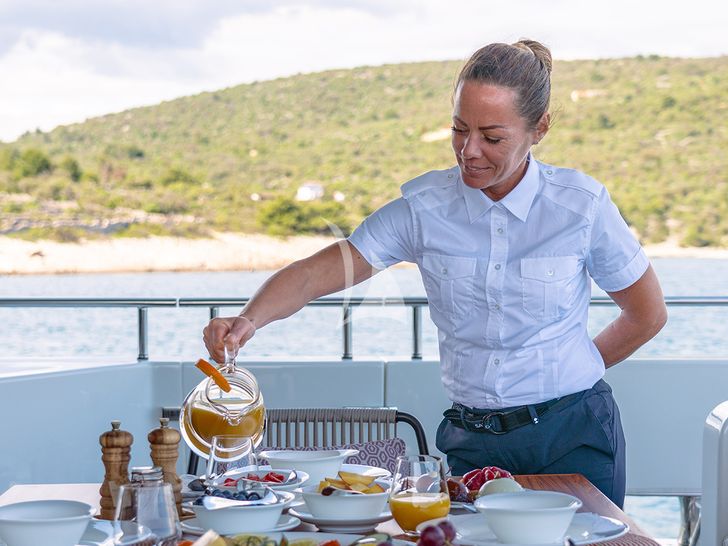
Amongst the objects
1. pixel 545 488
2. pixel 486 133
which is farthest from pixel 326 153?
pixel 545 488

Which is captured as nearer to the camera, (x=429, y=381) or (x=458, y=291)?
Result: (x=458, y=291)

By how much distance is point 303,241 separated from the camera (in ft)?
50.6

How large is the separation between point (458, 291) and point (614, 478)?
0.45 meters

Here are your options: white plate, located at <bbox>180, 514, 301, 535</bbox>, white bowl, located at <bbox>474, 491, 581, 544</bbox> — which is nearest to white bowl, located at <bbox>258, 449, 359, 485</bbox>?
white plate, located at <bbox>180, 514, 301, 535</bbox>

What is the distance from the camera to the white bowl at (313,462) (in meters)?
1.77

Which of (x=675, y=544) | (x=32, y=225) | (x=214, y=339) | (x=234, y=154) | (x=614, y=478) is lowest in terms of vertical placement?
(x=675, y=544)

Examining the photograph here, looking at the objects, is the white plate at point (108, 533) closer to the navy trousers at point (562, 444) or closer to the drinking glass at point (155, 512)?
the drinking glass at point (155, 512)

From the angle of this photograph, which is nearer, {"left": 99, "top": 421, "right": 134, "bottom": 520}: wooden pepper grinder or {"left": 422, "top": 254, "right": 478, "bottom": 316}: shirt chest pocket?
{"left": 99, "top": 421, "right": 134, "bottom": 520}: wooden pepper grinder

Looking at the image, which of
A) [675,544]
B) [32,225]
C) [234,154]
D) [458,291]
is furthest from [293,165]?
[458,291]

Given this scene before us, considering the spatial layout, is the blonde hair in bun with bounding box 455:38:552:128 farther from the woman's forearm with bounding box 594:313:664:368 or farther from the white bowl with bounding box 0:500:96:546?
the white bowl with bounding box 0:500:96:546

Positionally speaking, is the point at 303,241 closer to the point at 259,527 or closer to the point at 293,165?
the point at 293,165

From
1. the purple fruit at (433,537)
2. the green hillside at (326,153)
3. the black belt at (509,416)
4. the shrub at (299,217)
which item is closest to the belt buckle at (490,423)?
the black belt at (509,416)

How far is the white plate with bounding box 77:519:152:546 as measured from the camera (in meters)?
1.20

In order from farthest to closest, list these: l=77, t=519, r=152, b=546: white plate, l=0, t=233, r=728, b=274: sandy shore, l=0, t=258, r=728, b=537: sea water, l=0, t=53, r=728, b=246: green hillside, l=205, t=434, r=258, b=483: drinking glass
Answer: l=0, t=53, r=728, b=246: green hillside < l=0, t=233, r=728, b=274: sandy shore < l=0, t=258, r=728, b=537: sea water < l=205, t=434, r=258, b=483: drinking glass < l=77, t=519, r=152, b=546: white plate
